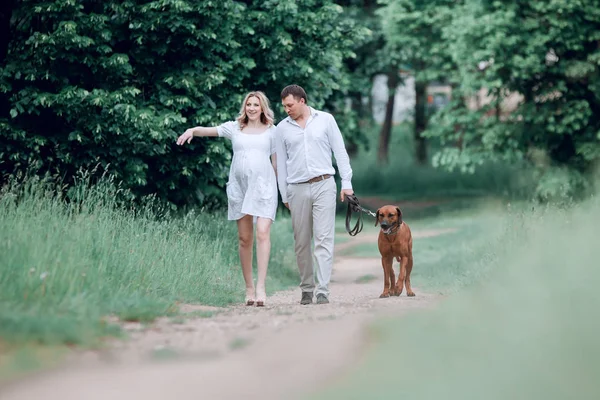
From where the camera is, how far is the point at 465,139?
2748cm

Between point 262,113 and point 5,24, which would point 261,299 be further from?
point 5,24

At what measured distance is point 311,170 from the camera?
408 inches

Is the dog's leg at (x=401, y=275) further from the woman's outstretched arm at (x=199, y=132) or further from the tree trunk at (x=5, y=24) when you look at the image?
the tree trunk at (x=5, y=24)

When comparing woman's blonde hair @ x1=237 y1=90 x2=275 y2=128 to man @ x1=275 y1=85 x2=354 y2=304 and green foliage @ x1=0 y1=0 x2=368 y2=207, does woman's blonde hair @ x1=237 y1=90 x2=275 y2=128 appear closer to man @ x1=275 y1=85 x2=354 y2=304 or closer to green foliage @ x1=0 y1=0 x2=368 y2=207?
man @ x1=275 y1=85 x2=354 y2=304

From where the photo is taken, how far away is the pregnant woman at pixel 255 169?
419 inches

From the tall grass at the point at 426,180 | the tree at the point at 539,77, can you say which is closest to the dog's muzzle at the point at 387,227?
the tree at the point at 539,77

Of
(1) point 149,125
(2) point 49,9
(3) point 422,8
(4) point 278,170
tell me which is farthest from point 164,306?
(3) point 422,8

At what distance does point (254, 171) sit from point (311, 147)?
0.69 m

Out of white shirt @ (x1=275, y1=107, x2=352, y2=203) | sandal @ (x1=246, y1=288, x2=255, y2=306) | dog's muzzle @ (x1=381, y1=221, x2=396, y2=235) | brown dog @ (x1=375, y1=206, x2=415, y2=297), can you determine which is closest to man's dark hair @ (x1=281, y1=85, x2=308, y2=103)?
white shirt @ (x1=275, y1=107, x2=352, y2=203)

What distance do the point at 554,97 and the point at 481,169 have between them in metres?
9.83

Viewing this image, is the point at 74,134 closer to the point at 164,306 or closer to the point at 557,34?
the point at 164,306

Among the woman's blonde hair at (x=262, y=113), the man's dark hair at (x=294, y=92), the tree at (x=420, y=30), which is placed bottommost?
the woman's blonde hair at (x=262, y=113)

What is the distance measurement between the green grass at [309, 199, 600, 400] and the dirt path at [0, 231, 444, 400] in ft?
0.96

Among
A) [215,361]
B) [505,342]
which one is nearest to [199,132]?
[215,361]
